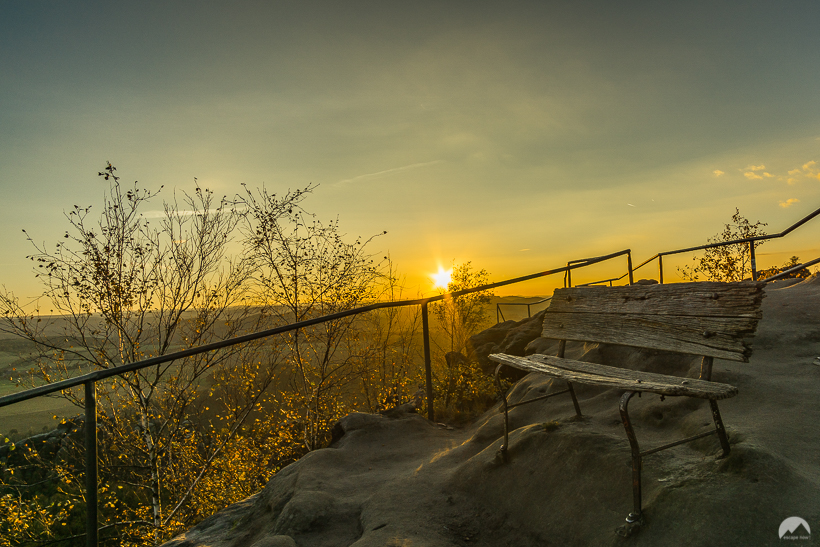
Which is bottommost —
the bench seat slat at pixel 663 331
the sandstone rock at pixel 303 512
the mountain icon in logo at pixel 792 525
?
the sandstone rock at pixel 303 512

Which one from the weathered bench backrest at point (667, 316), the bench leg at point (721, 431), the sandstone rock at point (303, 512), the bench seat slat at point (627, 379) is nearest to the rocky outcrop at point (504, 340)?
the weathered bench backrest at point (667, 316)

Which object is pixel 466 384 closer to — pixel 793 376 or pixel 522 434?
pixel 522 434

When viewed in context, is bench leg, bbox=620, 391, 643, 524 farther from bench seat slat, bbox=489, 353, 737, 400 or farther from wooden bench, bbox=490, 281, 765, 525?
bench seat slat, bbox=489, 353, 737, 400

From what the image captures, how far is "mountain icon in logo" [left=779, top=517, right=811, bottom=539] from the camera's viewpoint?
4.97ft

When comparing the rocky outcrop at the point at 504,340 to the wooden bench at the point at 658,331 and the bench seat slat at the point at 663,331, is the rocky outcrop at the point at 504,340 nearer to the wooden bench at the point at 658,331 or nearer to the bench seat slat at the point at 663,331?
the bench seat slat at the point at 663,331

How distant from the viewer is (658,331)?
260cm

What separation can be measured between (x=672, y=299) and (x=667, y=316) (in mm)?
107

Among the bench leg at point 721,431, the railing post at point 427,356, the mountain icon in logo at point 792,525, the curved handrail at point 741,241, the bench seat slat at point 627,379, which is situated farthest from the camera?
the curved handrail at point 741,241

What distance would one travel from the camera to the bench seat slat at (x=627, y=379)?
5.62ft

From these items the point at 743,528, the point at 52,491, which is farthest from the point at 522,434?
the point at 52,491

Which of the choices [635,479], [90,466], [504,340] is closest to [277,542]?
[90,466]

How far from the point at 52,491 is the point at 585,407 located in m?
26.7

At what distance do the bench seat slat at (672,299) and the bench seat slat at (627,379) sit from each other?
18.4 inches

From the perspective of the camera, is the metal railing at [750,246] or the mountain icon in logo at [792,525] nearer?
the mountain icon in logo at [792,525]
